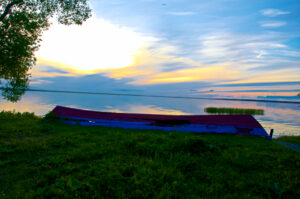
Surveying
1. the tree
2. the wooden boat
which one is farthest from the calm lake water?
the tree

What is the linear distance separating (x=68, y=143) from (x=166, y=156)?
18.6ft

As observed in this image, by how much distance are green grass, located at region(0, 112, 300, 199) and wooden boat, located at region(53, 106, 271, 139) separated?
4.99m

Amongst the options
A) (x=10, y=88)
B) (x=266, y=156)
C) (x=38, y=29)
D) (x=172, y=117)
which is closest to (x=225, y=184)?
(x=266, y=156)

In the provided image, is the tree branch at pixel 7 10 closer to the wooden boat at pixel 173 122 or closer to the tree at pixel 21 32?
the tree at pixel 21 32

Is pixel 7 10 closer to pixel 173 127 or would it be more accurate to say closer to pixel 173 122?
pixel 173 127

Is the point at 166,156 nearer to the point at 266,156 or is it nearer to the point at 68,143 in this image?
the point at 266,156

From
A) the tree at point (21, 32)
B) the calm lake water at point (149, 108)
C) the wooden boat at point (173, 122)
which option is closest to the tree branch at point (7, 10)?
the tree at point (21, 32)

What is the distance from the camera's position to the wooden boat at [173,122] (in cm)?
1325

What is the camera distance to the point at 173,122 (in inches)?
629

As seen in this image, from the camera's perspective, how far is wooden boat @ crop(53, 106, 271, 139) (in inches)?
522

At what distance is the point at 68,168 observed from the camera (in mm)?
5516

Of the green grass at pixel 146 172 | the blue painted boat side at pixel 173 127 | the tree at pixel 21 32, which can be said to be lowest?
the green grass at pixel 146 172

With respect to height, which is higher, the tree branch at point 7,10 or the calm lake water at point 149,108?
the tree branch at point 7,10

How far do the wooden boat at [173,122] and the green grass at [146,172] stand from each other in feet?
16.4
